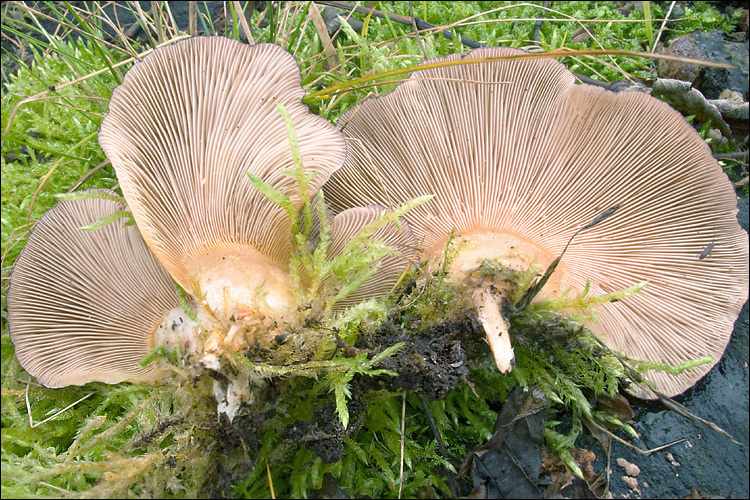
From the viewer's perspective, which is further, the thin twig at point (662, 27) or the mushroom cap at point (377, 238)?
the thin twig at point (662, 27)

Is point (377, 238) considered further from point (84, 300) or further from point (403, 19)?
point (403, 19)

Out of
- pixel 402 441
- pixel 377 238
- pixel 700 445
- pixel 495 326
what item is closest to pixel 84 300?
pixel 377 238

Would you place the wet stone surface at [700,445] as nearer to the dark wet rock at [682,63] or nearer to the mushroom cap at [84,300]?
the dark wet rock at [682,63]

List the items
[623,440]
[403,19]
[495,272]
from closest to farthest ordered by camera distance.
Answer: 1. [495,272]
2. [623,440]
3. [403,19]

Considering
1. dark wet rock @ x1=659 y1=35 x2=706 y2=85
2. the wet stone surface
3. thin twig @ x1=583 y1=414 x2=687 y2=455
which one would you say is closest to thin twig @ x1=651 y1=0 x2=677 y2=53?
dark wet rock @ x1=659 y1=35 x2=706 y2=85

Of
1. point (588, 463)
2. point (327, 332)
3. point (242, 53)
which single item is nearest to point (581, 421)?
point (588, 463)

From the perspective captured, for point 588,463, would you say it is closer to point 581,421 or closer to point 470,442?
point 581,421

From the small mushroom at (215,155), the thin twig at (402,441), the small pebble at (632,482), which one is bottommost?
the small pebble at (632,482)

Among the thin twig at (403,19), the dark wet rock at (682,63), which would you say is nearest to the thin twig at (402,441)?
the thin twig at (403,19)
